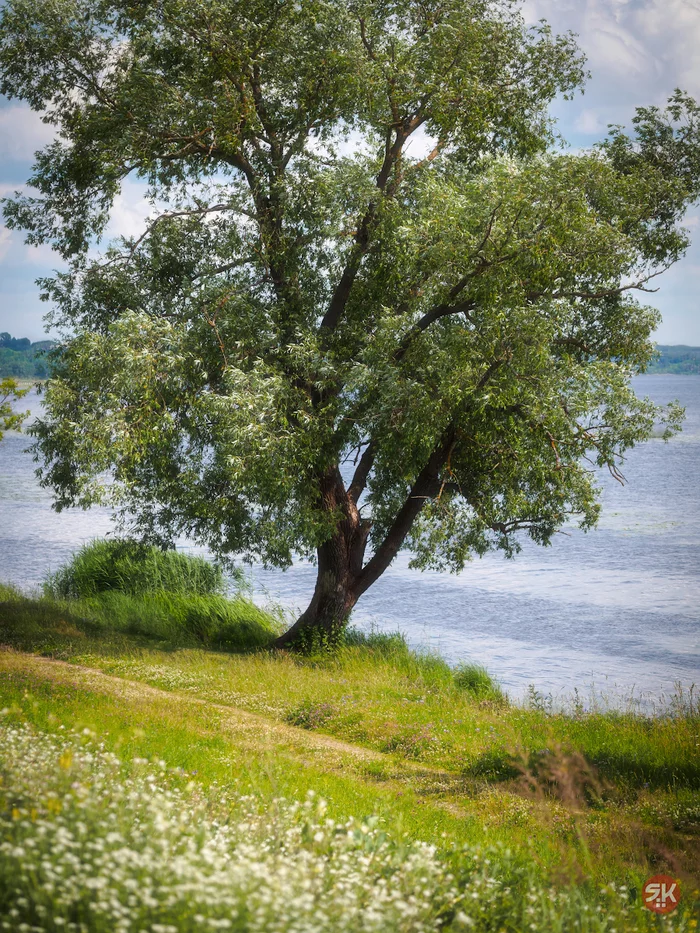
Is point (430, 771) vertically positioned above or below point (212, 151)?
below

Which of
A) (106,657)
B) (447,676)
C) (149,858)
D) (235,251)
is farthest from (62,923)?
(235,251)

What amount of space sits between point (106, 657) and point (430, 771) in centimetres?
649

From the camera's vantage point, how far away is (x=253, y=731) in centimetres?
1077

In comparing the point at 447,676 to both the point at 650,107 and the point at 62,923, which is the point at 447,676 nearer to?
the point at 650,107

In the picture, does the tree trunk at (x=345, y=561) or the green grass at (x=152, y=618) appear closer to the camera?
the tree trunk at (x=345, y=561)

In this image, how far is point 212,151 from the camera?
16.0m

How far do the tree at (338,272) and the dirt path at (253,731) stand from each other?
9.34 feet

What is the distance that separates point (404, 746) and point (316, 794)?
9.63ft

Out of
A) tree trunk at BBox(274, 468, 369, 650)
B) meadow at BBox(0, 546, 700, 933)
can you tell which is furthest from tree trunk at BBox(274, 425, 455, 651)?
meadow at BBox(0, 546, 700, 933)

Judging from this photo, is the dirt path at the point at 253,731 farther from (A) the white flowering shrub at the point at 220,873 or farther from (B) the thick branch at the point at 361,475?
(B) the thick branch at the point at 361,475

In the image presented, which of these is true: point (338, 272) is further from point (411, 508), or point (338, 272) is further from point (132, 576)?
point (132, 576)

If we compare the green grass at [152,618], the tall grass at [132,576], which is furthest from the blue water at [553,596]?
the green grass at [152,618]

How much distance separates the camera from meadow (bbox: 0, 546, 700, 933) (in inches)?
182

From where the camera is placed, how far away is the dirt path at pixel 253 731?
9.74 m
